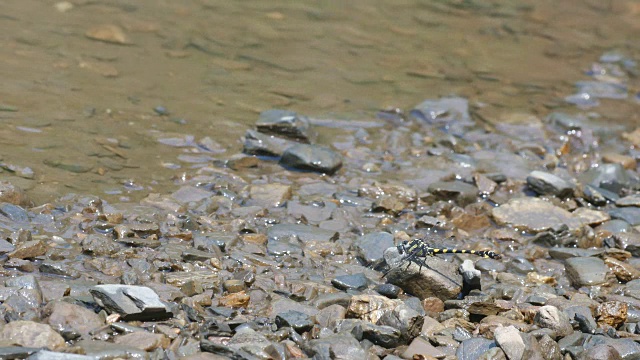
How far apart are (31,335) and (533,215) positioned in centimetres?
437

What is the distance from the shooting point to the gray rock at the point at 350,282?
17.5 feet

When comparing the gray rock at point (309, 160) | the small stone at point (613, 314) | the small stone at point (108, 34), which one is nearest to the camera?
the small stone at point (613, 314)

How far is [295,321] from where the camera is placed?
183 inches

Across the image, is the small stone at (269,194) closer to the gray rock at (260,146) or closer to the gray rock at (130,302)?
the gray rock at (260,146)

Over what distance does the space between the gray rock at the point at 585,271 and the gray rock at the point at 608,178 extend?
177 cm

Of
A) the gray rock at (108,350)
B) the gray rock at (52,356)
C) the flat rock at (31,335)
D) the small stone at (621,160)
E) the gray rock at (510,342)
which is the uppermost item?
the gray rock at (52,356)

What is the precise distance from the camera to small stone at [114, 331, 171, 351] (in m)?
4.23

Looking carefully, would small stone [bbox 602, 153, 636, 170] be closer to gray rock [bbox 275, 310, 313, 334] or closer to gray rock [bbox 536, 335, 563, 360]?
gray rock [bbox 536, 335, 563, 360]

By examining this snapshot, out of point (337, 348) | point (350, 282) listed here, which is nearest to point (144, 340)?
point (337, 348)

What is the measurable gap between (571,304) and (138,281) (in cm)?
284

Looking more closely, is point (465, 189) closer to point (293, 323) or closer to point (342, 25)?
point (293, 323)

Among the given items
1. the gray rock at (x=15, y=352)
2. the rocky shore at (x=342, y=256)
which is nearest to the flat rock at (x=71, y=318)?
the rocky shore at (x=342, y=256)

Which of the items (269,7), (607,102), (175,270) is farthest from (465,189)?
(269,7)

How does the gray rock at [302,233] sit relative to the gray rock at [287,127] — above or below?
below
